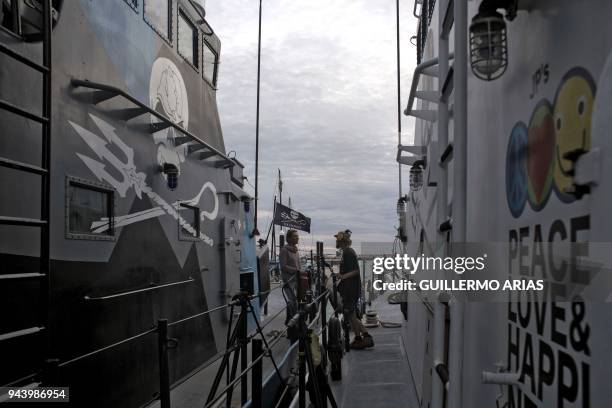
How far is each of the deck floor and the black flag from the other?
5.51 metres

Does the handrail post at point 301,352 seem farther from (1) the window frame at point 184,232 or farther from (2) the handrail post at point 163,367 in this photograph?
(1) the window frame at point 184,232

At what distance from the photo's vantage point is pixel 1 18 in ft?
9.30

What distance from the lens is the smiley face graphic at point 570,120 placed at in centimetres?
113

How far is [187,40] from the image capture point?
19.4ft

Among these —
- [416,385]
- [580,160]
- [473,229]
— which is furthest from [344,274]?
[580,160]

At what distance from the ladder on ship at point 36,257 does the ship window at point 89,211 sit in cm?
45

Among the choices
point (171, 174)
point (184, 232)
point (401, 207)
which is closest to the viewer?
point (171, 174)

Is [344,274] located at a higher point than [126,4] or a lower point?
lower

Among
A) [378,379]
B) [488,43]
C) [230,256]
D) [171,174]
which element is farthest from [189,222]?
[488,43]

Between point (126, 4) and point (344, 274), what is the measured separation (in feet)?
12.8

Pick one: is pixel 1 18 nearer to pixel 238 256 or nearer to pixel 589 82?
pixel 589 82

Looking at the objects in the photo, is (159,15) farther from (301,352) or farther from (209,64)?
(301,352)

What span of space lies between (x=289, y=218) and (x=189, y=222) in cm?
761

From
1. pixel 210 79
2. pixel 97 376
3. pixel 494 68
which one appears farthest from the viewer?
pixel 210 79
